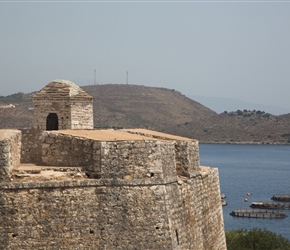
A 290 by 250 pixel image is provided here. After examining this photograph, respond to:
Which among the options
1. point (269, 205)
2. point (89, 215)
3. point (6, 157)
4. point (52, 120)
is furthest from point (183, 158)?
point (269, 205)

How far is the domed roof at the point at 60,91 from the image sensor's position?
1897 centimetres

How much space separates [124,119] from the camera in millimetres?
177500

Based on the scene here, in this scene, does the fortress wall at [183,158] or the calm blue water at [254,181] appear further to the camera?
the calm blue water at [254,181]

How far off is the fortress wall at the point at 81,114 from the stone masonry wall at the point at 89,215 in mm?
5104

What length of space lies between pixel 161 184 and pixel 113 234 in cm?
139

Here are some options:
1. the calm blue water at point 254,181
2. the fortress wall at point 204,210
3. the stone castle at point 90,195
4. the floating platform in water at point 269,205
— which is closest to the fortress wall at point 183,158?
the fortress wall at point 204,210

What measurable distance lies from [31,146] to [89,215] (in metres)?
3.16

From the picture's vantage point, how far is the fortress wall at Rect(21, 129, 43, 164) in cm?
1588

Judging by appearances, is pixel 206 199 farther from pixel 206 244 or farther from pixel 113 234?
pixel 113 234

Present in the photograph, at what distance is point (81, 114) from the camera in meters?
19.4

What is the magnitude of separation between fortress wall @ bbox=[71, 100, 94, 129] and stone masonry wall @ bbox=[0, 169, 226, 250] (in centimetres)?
510

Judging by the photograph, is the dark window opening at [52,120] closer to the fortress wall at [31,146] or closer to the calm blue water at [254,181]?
the fortress wall at [31,146]

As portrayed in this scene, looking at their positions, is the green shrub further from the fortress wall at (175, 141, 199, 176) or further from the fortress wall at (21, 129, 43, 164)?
the fortress wall at (21, 129, 43, 164)

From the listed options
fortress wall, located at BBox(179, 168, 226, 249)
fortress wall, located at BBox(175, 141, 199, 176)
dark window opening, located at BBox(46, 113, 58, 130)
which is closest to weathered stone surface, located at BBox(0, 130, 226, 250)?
fortress wall, located at BBox(179, 168, 226, 249)
